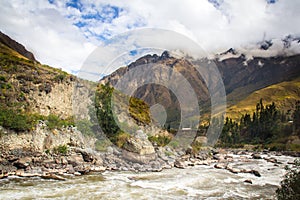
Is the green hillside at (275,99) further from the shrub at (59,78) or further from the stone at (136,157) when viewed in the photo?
the shrub at (59,78)

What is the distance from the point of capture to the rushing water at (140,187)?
16.6 m

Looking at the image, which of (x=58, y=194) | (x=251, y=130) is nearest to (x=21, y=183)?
(x=58, y=194)

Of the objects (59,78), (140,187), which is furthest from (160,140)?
(140,187)

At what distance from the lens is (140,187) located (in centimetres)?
1931

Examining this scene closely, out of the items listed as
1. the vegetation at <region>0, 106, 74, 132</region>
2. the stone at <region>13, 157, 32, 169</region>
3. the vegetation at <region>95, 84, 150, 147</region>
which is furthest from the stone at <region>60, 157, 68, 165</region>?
the vegetation at <region>95, 84, 150, 147</region>

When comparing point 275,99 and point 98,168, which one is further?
point 275,99

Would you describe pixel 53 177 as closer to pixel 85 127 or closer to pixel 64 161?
pixel 64 161

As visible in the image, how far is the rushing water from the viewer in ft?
54.6

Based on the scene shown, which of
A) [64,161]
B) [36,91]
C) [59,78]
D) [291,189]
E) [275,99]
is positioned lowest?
[64,161]

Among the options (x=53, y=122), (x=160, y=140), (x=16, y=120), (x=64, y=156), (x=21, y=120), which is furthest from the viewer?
(x=160, y=140)

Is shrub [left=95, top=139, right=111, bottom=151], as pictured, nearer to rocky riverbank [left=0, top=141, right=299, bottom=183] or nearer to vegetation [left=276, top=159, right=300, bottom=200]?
rocky riverbank [left=0, top=141, right=299, bottom=183]

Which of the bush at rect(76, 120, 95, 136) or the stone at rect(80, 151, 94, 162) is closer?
the stone at rect(80, 151, 94, 162)

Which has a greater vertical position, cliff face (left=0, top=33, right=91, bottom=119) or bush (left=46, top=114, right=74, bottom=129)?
cliff face (left=0, top=33, right=91, bottom=119)

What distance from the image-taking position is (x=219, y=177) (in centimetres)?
2466
